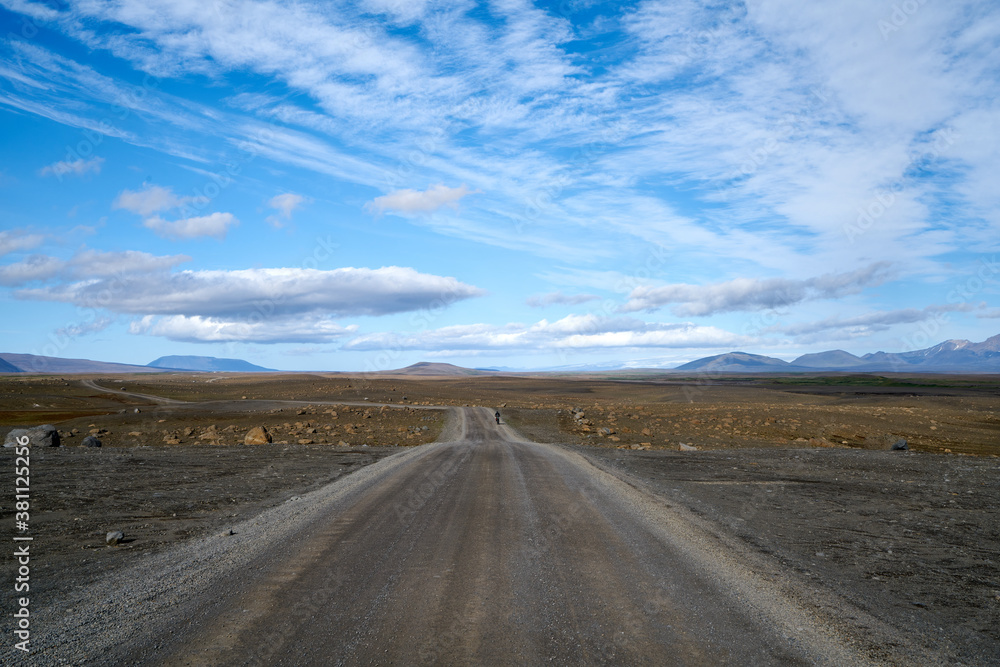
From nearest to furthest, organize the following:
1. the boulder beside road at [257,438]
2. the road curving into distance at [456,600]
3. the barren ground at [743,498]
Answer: the road curving into distance at [456,600]
the barren ground at [743,498]
the boulder beside road at [257,438]

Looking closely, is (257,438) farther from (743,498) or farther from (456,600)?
(456,600)

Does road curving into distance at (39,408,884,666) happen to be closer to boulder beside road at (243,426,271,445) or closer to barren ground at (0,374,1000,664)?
barren ground at (0,374,1000,664)

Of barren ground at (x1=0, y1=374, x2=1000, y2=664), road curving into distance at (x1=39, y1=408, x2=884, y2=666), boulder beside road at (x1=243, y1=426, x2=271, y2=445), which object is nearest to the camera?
road curving into distance at (x1=39, y1=408, x2=884, y2=666)

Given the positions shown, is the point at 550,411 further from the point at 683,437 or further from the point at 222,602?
the point at 222,602

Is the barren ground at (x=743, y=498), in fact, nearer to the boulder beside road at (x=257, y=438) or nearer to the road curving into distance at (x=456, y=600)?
the road curving into distance at (x=456, y=600)

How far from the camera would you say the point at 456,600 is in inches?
275

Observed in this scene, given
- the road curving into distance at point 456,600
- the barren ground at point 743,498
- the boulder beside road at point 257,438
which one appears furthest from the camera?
the boulder beside road at point 257,438

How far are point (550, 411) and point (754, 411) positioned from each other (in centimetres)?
2176

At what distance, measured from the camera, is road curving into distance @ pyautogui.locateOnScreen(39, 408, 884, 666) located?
573cm

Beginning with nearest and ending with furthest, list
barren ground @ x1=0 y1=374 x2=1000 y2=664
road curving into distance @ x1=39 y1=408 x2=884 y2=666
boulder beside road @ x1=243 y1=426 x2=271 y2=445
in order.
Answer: road curving into distance @ x1=39 y1=408 x2=884 y2=666, barren ground @ x1=0 y1=374 x2=1000 y2=664, boulder beside road @ x1=243 y1=426 x2=271 y2=445

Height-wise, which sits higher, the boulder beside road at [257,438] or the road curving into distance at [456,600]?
the road curving into distance at [456,600]

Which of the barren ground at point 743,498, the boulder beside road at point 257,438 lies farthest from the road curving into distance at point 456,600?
the boulder beside road at point 257,438

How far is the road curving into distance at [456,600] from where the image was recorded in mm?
5727

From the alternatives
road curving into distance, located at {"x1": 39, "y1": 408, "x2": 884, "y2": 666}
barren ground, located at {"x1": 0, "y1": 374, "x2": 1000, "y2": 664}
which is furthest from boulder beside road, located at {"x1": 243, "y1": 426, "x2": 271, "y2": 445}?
road curving into distance, located at {"x1": 39, "y1": 408, "x2": 884, "y2": 666}
